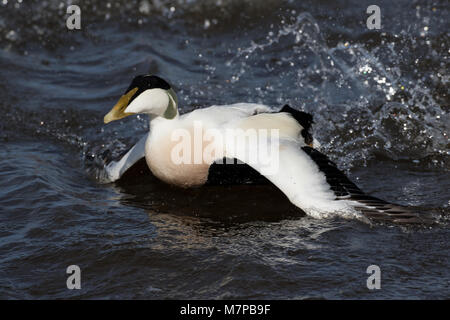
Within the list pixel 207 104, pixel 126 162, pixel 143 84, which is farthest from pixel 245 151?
pixel 207 104

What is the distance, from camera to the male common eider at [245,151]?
4.23 metres

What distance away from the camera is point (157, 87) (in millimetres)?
4676

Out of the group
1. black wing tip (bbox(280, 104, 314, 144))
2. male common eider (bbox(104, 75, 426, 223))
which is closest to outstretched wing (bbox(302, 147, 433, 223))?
male common eider (bbox(104, 75, 426, 223))

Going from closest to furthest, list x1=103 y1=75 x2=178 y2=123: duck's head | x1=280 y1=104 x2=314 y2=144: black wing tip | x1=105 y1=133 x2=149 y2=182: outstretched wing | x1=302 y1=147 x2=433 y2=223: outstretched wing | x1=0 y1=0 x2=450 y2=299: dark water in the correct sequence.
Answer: x1=0 y1=0 x2=450 y2=299: dark water < x1=302 y1=147 x2=433 y2=223: outstretched wing < x1=103 y1=75 x2=178 y2=123: duck's head < x1=280 y1=104 x2=314 y2=144: black wing tip < x1=105 y1=133 x2=149 y2=182: outstretched wing

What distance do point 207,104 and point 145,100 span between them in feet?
7.74

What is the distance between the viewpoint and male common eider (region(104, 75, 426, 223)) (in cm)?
423

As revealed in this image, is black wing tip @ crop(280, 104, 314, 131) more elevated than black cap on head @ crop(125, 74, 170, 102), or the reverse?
black cap on head @ crop(125, 74, 170, 102)

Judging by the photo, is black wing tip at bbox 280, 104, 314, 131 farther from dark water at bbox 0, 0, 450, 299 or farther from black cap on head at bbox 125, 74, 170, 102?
black cap on head at bbox 125, 74, 170, 102

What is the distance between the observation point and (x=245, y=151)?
4.41 meters

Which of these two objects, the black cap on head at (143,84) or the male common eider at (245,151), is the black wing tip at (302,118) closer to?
the male common eider at (245,151)

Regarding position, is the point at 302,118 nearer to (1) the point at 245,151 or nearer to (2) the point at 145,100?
(1) the point at 245,151

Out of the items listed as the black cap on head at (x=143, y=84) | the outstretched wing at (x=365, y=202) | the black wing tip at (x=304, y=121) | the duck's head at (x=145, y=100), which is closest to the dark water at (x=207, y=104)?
the outstretched wing at (x=365, y=202)

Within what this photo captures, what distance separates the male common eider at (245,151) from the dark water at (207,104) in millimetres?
166
